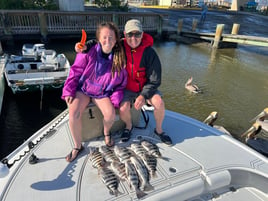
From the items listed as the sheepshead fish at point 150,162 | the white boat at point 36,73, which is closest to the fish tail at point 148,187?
the sheepshead fish at point 150,162

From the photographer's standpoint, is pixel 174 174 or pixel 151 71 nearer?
pixel 174 174

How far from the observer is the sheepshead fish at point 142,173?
2.27 metres

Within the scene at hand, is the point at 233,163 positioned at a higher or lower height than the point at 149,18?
lower

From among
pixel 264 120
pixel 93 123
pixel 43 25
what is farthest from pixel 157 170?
pixel 43 25

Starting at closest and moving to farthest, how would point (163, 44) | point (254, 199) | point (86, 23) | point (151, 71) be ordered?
point (254, 199)
point (151, 71)
point (86, 23)
point (163, 44)

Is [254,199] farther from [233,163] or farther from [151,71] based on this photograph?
[151,71]

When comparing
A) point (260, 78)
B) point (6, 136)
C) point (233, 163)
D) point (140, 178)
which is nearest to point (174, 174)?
point (140, 178)

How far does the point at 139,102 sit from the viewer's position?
110 inches

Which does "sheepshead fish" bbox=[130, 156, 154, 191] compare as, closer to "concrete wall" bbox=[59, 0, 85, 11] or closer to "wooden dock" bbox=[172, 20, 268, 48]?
"wooden dock" bbox=[172, 20, 268, 48]

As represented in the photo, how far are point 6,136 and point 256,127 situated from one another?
6.76 m

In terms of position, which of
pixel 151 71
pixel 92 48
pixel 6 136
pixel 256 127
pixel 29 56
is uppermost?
pixel 92 48

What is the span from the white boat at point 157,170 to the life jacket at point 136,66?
65 cm

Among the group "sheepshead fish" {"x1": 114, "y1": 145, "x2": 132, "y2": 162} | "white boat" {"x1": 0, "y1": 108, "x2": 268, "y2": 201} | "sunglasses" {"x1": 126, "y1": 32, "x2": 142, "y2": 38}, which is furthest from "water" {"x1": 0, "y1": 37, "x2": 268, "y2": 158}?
"sunglasses" {"x1": 126, "y1": 32, "x2": 142, "y2": 38}

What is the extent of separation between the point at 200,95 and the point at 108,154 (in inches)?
270
